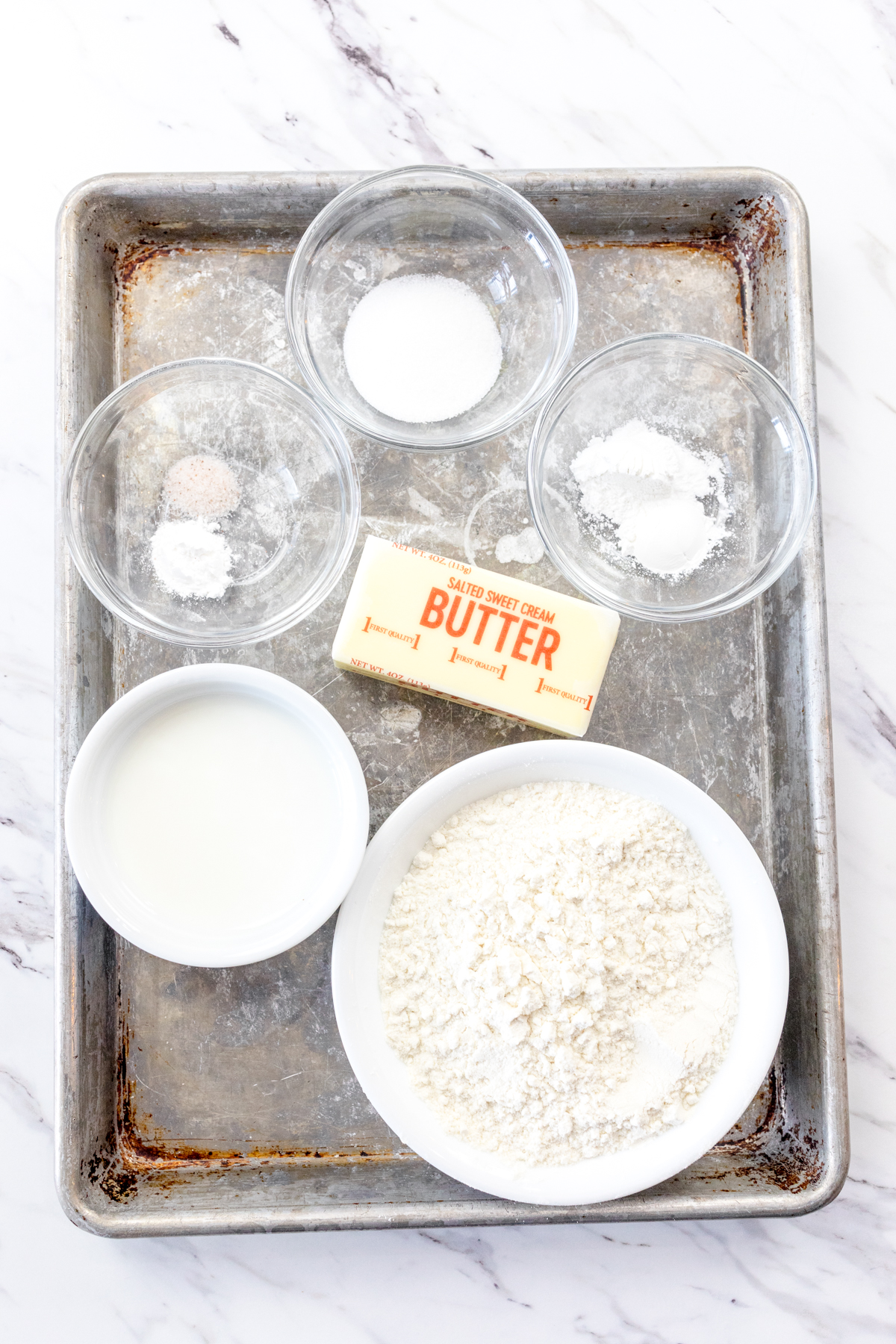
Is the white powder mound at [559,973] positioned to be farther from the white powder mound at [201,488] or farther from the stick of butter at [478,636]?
the white powder mound at [201,488]

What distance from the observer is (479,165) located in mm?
959

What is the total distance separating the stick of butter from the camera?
835 mm

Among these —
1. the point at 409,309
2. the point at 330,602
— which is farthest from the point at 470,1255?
the point at 409,309

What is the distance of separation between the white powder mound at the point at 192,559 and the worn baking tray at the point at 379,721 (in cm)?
7

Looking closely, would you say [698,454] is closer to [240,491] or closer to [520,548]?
[520,548]

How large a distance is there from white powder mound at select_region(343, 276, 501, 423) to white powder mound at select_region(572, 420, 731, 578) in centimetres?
14

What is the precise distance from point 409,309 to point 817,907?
0.71 meters

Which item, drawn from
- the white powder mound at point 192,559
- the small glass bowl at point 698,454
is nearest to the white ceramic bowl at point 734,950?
the small glass bowl at point 698,454

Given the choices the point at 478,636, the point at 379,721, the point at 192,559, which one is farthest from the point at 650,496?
the point at 192,559

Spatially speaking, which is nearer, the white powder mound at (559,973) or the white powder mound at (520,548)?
the white powder mound at (559,973)

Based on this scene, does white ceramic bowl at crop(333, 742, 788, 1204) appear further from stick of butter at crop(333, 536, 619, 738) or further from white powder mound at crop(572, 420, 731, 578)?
white powder mound at crop(572, 420, 731, 578)

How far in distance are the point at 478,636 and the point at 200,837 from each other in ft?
1.05

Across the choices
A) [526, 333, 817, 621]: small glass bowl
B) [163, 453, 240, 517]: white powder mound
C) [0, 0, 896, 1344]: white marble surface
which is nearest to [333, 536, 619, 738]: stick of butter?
[526, 333, 817, 621]: small glass bowl

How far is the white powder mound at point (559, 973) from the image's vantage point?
2.55 ft
